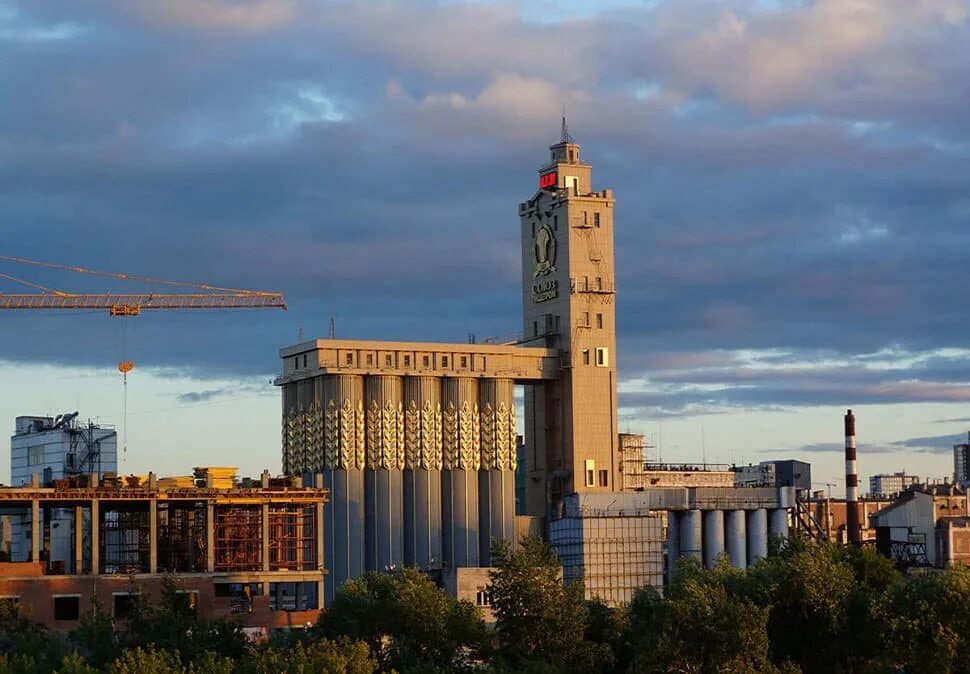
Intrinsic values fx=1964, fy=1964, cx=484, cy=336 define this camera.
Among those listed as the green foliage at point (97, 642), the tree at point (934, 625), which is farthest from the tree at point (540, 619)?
the green foliage at point (97, 642)

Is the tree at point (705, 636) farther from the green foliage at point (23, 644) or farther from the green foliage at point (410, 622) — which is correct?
the green foliage at point (23, 644)

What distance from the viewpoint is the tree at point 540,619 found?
163750 millimetres

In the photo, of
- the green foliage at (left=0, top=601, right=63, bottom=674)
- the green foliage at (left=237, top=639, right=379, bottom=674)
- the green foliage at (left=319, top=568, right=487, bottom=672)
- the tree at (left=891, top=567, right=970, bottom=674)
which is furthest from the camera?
the green foliage at (left=319, top=568, right=487, bottom=672)

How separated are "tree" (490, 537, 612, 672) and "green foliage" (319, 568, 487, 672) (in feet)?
9.17

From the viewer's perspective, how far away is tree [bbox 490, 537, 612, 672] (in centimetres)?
16375

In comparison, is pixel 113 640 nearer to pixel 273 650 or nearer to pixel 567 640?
pixel 273 650

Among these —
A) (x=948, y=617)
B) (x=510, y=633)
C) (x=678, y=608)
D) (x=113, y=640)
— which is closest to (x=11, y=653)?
(x=113, y=640)

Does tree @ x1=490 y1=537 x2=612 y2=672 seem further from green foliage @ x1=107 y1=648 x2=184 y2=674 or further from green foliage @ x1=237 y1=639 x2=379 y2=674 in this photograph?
green foliage @ x1=107 y1=648 x2=184 y2=674

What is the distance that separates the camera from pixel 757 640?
495 ft

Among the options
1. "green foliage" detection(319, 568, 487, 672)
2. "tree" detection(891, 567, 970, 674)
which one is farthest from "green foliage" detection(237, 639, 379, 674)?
"tree" detection(891, 567, 970, 674)

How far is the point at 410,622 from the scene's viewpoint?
172 m

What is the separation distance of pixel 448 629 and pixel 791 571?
3008cm

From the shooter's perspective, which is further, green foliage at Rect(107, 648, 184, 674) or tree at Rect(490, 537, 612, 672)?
tree at Rect(490, 537, 612, 672)

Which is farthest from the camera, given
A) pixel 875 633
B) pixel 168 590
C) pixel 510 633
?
pixel 168 590
